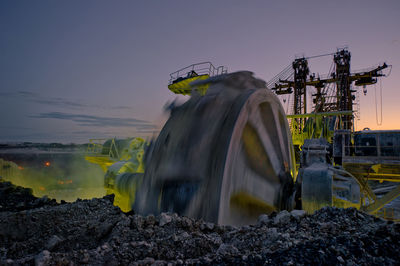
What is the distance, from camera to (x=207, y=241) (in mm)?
2037

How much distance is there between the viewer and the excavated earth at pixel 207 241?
63.6 inches

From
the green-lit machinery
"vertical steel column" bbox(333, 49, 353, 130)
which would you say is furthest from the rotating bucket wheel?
"vertical steel column" bbox(333, 49, 353, 130)

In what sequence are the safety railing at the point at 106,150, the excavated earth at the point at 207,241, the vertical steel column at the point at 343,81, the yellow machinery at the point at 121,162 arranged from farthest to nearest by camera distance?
the vertical steel column at the point at 343,81, the safety railing at the point at 106,150, the yellow machinery at the point at 121,162, the excavated earth at the point at 207,241

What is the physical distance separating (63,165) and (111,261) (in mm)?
33220

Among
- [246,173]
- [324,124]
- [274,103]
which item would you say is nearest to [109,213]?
[246,173]

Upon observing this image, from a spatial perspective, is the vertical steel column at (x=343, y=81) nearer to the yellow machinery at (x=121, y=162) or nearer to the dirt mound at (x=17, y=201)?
the yellow machinery at (x=121, y=162)

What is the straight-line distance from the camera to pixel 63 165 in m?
29.7

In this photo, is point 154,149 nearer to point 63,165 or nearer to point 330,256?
point 330,256

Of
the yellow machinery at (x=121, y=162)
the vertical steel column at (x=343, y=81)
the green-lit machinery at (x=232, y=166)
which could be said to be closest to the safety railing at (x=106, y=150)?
the yellow machinery at (x=121, y=162)

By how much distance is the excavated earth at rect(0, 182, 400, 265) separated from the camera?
162cm

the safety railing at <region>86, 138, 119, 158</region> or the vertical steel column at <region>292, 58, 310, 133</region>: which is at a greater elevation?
the vertical steel column at <region>292, 58, 310, 133</region>

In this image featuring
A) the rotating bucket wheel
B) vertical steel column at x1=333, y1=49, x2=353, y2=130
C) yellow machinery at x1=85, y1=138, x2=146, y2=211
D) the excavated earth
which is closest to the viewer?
the excavated earth

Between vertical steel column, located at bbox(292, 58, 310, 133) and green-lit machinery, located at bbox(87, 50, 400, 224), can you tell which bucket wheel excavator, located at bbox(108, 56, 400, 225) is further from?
vertical steel column, located at bbox(292, 58, 310, 133)

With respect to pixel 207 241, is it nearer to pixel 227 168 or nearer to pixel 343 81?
pixel 227 168
